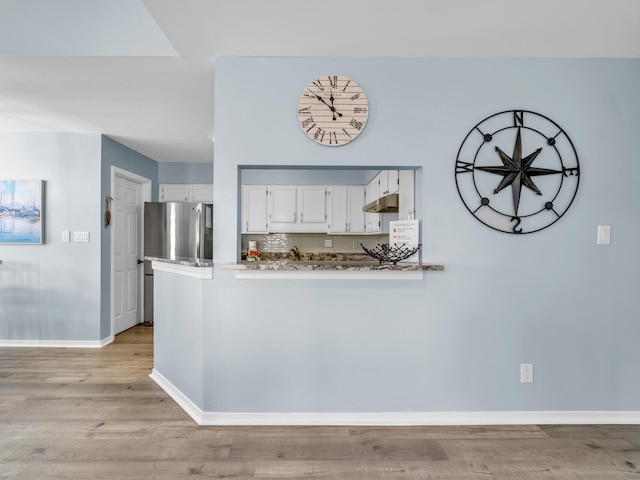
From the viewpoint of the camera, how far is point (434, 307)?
8.38ft

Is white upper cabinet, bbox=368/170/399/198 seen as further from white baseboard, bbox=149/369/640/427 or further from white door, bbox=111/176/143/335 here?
white door, bbox=111/176/143/335

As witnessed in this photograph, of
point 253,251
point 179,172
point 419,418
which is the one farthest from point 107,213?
point 419,418

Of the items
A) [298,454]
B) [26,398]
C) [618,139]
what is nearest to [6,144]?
[26,398]

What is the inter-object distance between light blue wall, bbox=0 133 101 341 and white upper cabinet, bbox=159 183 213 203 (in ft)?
4.93

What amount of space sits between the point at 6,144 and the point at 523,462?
5416mm

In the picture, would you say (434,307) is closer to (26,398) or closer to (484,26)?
(484,26)

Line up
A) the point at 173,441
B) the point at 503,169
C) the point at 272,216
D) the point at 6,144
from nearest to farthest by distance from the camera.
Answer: the point at 173,441, the point at 503,169, the point at 6,144, the point at 272,216

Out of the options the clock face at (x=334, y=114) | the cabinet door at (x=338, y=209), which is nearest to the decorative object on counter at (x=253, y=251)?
the cabinet door at (x=338, y=209)

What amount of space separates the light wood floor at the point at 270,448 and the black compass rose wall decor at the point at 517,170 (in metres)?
1.29

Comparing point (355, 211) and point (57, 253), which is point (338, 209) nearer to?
point (355, 211)

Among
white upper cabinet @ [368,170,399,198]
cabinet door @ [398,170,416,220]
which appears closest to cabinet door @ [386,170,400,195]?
white upper cabinet @ [368,170,399,198]

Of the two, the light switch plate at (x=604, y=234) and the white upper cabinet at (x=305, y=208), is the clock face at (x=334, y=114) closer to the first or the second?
the light switch plate at (x=604, y=234)

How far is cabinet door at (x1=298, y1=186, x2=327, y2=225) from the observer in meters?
5.57

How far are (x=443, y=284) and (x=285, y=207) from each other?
335cm
